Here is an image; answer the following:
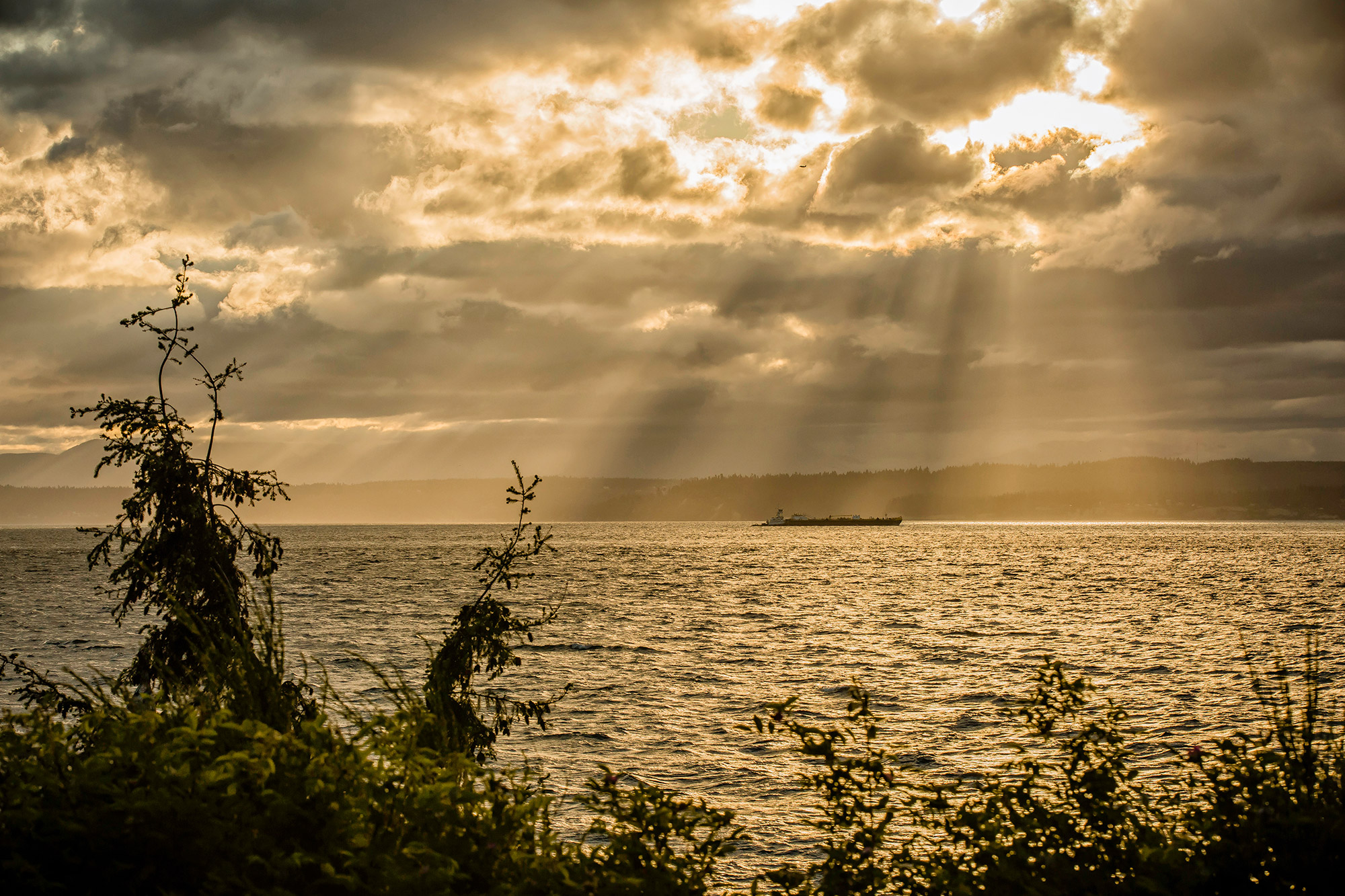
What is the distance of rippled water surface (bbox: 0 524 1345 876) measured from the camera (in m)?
25.3

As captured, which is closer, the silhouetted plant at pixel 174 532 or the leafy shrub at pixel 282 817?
the leafy shrub at pixel 282 817

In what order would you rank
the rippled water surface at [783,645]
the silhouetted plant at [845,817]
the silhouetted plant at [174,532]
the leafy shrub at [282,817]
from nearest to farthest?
the leafy shrub at [282,817], the silhouetted plant at [845,817], the silhouetted plant at [174,532], the rippled water surface at [783,645]

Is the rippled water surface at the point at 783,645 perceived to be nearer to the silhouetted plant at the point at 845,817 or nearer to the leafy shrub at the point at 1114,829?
the silhouetted plant at the point at 845,817

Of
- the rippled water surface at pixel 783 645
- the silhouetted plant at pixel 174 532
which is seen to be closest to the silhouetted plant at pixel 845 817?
the rippled water surface at pixel 783 645

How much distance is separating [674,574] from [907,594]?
39482mm

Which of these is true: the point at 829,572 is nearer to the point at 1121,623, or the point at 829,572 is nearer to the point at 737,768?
the point at 1121,623

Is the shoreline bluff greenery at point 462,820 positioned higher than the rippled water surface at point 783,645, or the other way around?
the shoreline bluff greenery at point 462,820

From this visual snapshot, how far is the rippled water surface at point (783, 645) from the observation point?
25.3m

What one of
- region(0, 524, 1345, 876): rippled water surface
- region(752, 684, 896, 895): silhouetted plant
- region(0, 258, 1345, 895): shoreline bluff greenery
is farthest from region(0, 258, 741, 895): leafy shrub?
region(0, 524, 1345, 876): rippled water surface

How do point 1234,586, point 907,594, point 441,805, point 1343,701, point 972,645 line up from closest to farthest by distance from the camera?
point 441,805
point 1343,701
point 972,645
point 907,594
point 1234,586

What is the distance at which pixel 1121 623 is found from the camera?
61.2m

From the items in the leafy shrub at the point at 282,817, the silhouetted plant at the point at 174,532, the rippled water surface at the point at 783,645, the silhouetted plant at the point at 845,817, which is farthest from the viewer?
the rippled water surface at the point at 783,645

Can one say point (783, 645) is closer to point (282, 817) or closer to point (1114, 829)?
point (1114, 829)

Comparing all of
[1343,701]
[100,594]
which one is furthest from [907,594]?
[100,594]
